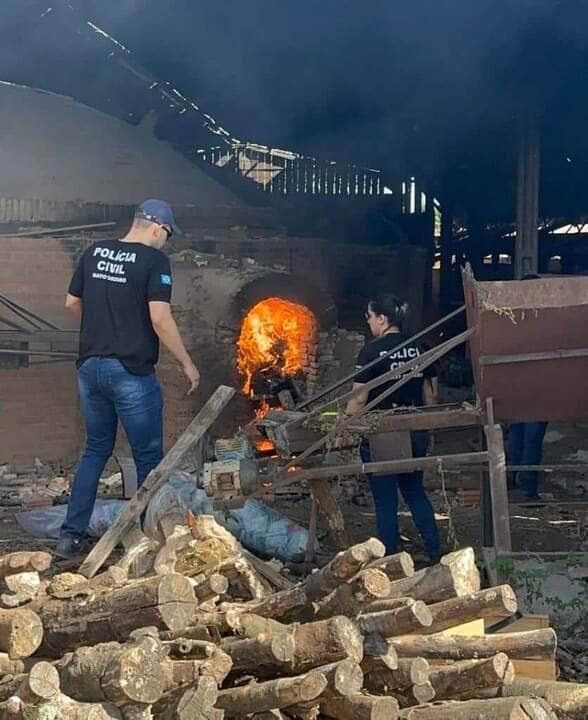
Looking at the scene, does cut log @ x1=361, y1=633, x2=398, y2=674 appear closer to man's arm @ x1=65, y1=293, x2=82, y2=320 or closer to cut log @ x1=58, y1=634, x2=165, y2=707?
cut log @ x1=58, y1=634, x2=165, y2=707

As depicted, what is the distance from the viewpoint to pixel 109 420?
5770mm

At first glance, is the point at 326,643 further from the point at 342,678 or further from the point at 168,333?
the point at 168,333

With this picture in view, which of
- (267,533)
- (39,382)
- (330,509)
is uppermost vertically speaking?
(39,382)

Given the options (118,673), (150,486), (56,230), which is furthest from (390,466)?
(56,230)

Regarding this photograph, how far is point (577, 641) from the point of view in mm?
4988

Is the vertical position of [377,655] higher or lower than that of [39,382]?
lower

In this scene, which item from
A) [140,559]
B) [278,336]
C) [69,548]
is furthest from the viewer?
[278,336]

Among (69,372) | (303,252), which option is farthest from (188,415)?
(303,252)

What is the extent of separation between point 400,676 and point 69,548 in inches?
117

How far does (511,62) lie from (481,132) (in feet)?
6.28

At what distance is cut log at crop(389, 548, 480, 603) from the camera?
3.44 meters

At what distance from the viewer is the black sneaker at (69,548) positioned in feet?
18.5

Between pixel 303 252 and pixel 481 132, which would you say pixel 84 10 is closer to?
pixel 303 252

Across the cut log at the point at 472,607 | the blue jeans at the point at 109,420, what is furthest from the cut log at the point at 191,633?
the blue jeans at the point at 109,420
